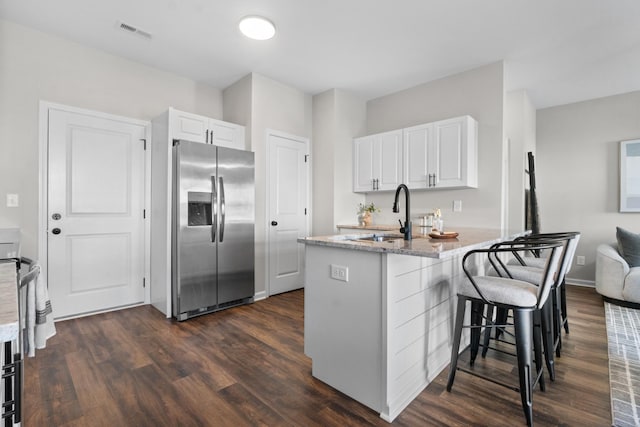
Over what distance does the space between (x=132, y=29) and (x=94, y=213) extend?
5.98ft

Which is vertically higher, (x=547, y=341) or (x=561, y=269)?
(x=561, y=269)

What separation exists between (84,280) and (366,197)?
3.58m

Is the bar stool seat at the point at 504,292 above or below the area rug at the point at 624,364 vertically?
above

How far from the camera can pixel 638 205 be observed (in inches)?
161

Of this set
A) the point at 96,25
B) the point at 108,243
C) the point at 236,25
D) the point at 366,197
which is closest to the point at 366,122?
the point at 366,197

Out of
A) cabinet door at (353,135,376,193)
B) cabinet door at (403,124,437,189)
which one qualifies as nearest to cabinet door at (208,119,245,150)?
cabinet door at (353,135,376,193)

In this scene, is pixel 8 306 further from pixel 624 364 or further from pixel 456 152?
pixel 456 152

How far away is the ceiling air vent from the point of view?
2.88 m

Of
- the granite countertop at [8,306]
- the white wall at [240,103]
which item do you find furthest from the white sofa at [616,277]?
the granite countertop at [8,306]

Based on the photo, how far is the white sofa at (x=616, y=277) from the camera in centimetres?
337

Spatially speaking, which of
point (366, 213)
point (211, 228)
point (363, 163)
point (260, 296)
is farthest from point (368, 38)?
point (260, 296)

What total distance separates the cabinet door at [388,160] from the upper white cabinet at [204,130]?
1779 millimetres

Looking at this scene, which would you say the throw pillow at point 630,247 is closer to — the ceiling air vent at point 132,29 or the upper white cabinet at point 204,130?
the upper white cabinet at point 204,130

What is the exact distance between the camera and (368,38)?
311 cm
